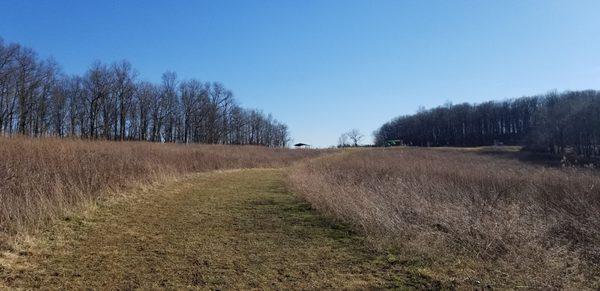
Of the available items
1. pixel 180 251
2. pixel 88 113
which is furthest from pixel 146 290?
pixel 88 113

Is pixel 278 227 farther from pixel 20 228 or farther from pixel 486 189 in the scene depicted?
pixel 486 189

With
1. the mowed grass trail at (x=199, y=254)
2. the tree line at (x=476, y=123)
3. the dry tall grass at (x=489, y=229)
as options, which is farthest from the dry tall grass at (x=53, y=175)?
the tree line at (x=476, y=123)

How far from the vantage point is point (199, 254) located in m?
5.32

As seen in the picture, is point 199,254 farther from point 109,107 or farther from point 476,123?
point 476,123

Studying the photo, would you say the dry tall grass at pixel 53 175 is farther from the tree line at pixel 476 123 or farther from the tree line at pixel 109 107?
the tree line at pixel 476 123

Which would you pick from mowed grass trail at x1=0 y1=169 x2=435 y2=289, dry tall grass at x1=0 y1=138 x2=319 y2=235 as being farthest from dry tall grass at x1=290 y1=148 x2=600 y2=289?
dry tall grass at x1=0 y1=138 x2=319 y2=235

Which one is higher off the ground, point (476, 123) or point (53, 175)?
point (476, 123)

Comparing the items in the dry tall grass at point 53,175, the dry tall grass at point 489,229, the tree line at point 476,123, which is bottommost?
the dry tall grass at point 489,229

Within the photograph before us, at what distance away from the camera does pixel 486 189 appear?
11.4 meters

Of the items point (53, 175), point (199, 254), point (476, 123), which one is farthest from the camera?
point (476, 123)

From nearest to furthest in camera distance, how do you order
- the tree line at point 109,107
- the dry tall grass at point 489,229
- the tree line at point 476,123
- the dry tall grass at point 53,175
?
1. the dry tall grass at point 489,229
2. the dry tall grass at point 53,175
3. the tree line at point 109,107
4. the tree line at point 476,123

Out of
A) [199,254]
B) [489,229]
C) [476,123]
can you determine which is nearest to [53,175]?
[199,254]

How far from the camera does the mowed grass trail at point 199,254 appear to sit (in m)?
4.34

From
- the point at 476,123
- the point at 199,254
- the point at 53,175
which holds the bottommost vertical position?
the point at 199,254
